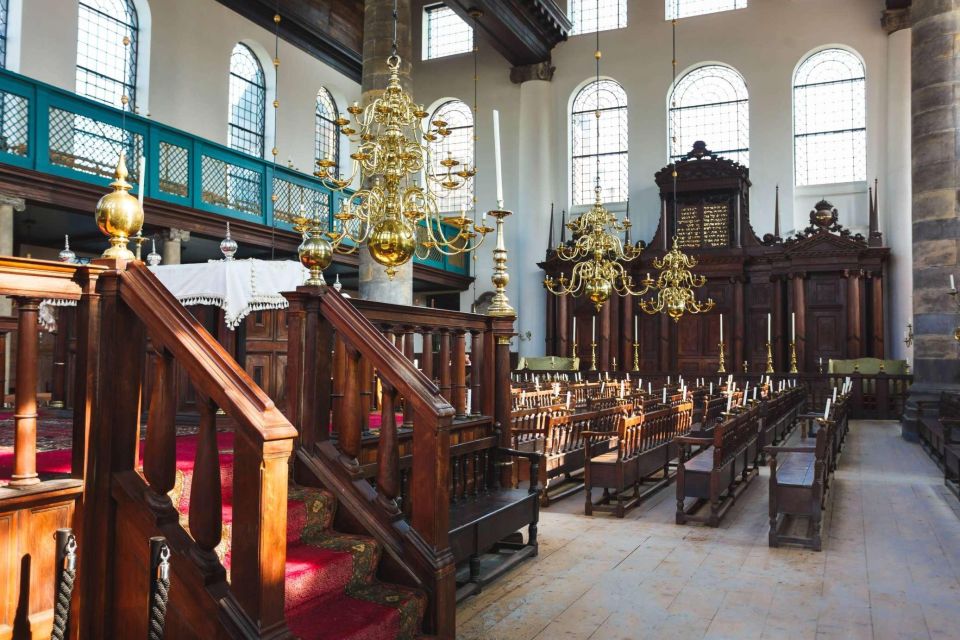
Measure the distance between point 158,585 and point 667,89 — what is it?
1892cm

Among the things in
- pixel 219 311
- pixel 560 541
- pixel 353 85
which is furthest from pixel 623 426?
pixel 353 85

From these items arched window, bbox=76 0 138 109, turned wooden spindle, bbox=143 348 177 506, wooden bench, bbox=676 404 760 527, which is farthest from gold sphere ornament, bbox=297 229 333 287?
arched window, bbox=76 0 138 109

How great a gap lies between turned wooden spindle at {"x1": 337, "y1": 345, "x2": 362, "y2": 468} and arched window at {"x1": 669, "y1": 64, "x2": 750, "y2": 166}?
55.1ft

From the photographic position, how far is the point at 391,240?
5004 mm

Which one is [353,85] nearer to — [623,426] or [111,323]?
[623,426]

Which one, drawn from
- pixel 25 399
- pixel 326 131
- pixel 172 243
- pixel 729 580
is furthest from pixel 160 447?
pixel 326 131

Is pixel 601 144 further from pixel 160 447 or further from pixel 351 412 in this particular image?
pixel 160 447

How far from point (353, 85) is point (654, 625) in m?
18.3

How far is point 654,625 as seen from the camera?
3574mm

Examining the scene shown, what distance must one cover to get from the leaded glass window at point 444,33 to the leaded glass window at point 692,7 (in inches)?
208

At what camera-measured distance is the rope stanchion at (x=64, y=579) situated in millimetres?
2139

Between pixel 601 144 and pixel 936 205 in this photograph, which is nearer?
pixel 936 205

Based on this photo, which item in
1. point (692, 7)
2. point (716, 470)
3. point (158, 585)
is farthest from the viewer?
point (692, 7)

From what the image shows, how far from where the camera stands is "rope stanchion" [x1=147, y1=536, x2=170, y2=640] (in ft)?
6.74
